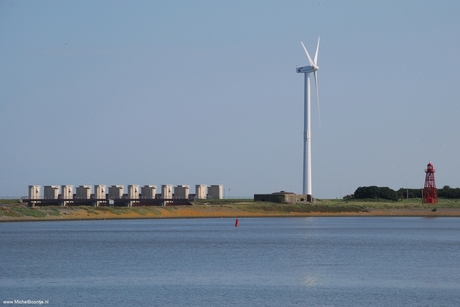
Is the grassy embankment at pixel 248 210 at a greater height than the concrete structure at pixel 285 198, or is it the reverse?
the concrete structure at pixel 285 198

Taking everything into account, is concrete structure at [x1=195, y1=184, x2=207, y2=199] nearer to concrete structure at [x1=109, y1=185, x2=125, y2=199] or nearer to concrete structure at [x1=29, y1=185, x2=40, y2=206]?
concrete structure at [x1=109, y1=185, x2=125, y2=199]

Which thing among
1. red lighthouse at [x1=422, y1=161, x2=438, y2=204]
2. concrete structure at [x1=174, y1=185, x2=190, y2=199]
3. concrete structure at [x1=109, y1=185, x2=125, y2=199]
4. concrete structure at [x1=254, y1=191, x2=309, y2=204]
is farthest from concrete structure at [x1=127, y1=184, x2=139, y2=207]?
red lighthouse at [x1=422, y1=161, x2=438, y2=204]

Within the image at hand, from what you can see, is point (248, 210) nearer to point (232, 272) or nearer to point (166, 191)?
point (166, 191)

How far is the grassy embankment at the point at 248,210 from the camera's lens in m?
140

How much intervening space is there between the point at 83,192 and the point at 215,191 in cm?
3306

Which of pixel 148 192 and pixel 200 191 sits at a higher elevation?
pixel 200 191

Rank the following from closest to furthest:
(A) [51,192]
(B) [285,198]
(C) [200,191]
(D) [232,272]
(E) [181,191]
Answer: (D) [232,272], (B) [285,198], (A) [51,192], (E) [181,191], (C) [200,191]

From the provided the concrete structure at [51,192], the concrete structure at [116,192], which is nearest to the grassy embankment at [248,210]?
the concrete structure at [51,192]

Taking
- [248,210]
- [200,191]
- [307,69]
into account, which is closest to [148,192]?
[200,191]

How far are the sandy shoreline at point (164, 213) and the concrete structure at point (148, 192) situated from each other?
22.5 metres

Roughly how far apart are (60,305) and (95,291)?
4.30 m

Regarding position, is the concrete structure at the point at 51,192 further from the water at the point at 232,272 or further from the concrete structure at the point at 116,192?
the water at the point at 232,272

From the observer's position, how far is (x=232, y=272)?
48344 mm

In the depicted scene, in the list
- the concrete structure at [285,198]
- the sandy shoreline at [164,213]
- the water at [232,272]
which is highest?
the concrete structure at [285,198]
